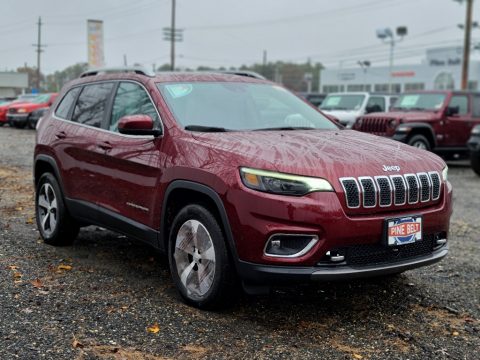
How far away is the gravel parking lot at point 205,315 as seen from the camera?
3.66 meters

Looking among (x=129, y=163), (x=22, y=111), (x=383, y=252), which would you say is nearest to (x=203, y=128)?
(x=129, y=163)

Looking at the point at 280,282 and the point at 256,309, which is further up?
the point at 280,282

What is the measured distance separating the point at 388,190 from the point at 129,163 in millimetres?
2080

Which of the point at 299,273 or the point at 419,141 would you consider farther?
the point at 419,141

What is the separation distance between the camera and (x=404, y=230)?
393 centimetres

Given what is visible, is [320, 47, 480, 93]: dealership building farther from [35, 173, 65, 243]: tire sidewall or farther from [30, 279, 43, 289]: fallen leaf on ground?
[30, 279, 43, 289]: fallen leaf on ground

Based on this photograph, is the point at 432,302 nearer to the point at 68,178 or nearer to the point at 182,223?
the point at 182,223

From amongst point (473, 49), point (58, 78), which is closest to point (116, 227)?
point (58, 78)

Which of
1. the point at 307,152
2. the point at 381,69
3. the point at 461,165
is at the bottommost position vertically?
the point at 461,165

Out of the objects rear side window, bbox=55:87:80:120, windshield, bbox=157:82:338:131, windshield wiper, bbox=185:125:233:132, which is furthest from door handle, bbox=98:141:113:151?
rear side window, bbox=55:87:80:120

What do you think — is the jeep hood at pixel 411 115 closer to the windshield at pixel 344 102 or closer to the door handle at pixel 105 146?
the windshield at pixel 344 102

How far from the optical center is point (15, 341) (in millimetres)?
3660

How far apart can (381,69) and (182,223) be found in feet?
233

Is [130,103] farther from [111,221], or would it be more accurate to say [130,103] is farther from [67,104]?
[67,104]
